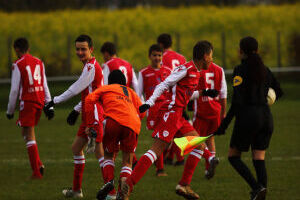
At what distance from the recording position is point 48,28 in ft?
142

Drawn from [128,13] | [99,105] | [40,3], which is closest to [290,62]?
[128,13]

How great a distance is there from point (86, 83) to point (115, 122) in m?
0.78

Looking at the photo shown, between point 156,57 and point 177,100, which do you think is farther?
point 156,57

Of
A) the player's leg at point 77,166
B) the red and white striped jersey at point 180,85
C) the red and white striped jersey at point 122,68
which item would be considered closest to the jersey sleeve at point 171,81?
the red and white striped jersey at point 180,85

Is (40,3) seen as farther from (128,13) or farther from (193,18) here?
(193,18)

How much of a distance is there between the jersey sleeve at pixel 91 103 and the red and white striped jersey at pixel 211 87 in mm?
2622

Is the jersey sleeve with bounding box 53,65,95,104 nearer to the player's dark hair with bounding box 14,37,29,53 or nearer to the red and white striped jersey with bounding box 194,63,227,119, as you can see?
the red and white striped jersey with bounding box 194,63,227,119

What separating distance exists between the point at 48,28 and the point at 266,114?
37325 millimetres

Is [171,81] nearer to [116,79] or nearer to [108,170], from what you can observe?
[116,79]

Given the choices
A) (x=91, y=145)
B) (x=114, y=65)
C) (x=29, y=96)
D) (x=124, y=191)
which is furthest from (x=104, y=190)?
(x=114, y=65)

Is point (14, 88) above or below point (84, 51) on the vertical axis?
below

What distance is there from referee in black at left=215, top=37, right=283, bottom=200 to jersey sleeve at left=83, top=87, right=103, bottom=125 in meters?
1.50

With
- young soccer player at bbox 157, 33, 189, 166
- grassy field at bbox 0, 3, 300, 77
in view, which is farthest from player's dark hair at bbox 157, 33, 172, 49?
grassy field at bbox 0, 3, 300, 77

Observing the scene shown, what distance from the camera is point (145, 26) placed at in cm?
4328
